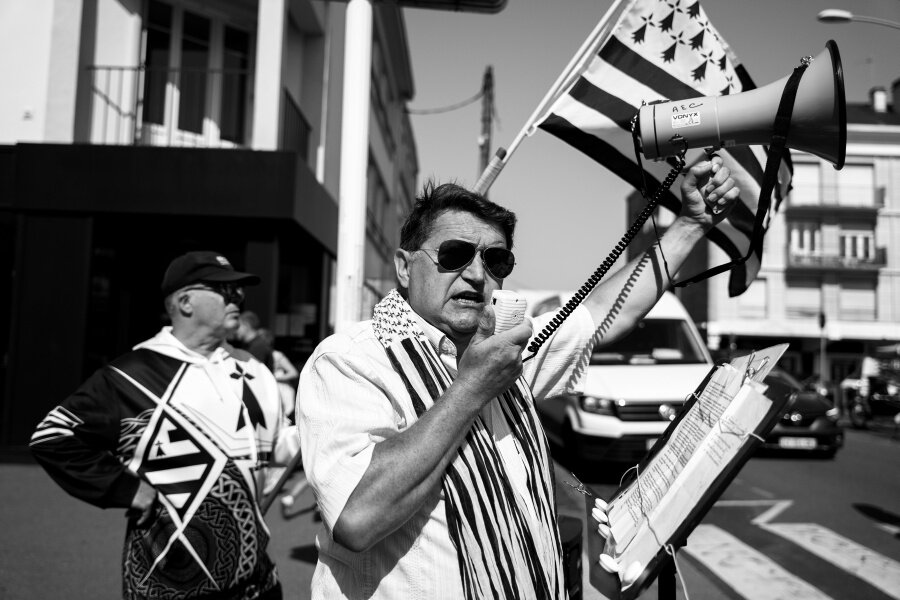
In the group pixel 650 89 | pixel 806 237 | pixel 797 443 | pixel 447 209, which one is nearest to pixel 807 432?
pixel 797 443

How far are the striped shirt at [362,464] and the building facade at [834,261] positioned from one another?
126 ft

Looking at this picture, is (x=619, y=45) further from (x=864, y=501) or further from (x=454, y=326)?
(x=864, y=501)

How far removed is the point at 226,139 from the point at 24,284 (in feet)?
11.8

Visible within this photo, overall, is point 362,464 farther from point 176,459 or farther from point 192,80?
point 192,80

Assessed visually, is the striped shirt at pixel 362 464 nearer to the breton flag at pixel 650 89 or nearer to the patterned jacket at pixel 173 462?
the patterned jacket at pixel 173 462

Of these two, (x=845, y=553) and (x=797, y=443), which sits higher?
(x=797, y=443)

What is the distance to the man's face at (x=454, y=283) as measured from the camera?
69.6 inches

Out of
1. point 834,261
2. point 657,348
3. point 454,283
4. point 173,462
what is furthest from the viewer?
point 834,261

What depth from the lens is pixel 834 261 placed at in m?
37.8

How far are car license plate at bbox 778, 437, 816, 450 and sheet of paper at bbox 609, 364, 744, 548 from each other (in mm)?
10002

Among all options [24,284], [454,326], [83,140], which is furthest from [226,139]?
[454,326]

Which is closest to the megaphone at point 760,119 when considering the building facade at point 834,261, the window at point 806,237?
the building facade at point 834,261

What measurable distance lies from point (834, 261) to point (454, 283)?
4223cm

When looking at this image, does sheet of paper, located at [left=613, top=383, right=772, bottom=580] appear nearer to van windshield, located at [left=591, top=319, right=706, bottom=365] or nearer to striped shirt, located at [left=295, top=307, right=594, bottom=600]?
striped shirt, located at [left=295, top=307, right=594, bottom=600]
